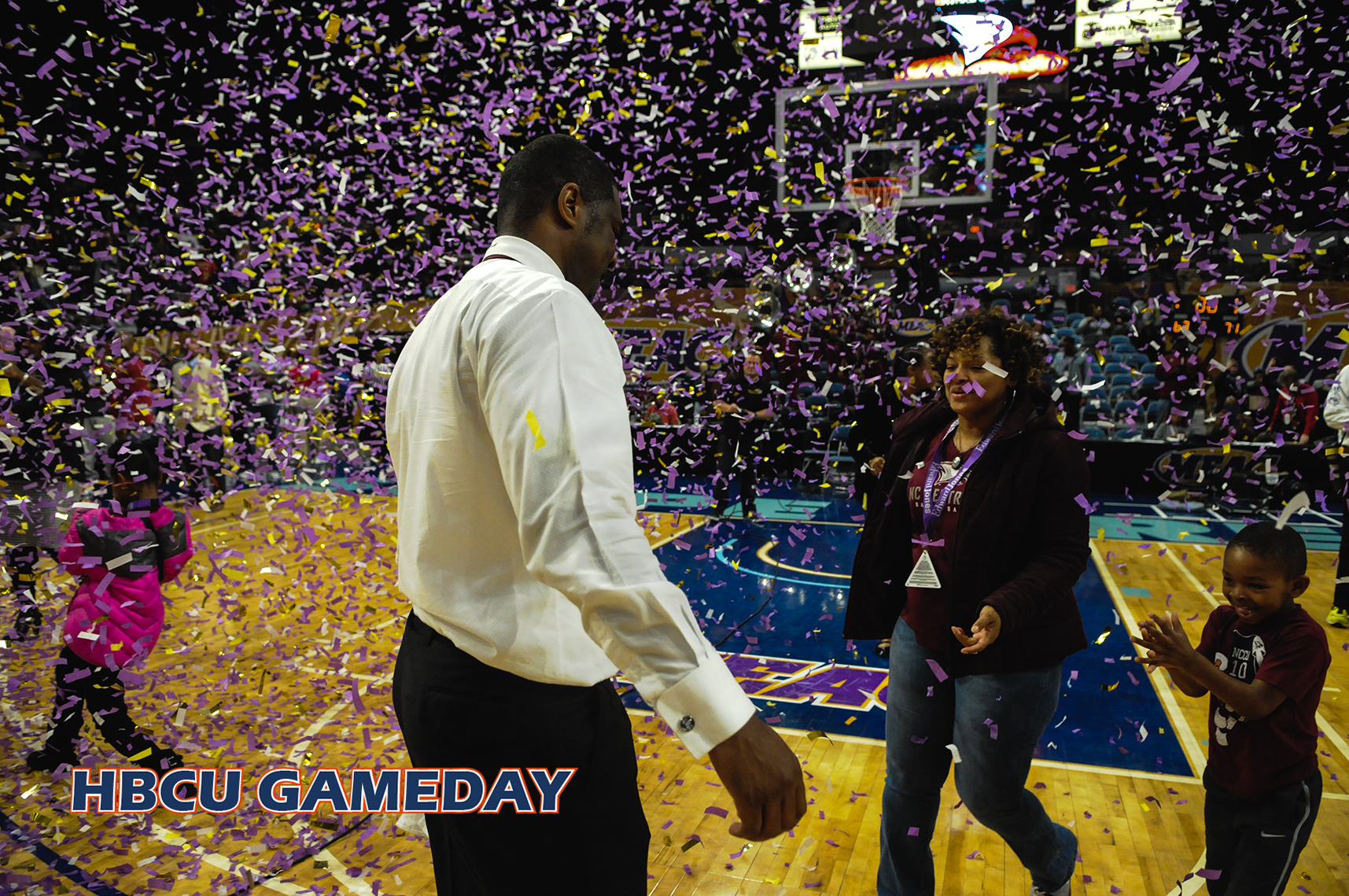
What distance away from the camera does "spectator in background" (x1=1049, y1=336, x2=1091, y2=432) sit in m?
7.91

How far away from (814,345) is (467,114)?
5073mm

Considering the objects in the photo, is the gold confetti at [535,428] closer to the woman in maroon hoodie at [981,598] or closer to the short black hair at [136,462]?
the woman in maroon hoodie at [981,598]

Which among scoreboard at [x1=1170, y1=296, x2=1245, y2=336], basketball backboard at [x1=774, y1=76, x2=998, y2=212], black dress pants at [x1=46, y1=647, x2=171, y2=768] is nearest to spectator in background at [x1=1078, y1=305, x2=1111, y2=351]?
scoreboard at [x1=1170, y1=296, x2=1245, y2=336]

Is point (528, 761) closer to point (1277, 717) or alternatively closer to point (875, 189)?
point (1277, 717)

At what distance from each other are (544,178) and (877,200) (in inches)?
348

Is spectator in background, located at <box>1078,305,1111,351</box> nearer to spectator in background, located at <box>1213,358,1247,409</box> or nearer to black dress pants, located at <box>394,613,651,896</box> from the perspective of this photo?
spectator in background, located at <box>1213,358,1247,409</box>

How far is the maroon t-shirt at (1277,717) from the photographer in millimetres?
2000

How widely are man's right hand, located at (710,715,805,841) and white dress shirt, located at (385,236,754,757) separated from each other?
0.02 metres

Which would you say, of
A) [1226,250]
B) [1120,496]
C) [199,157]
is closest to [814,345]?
[1120,496]

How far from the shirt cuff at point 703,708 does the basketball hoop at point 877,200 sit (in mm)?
9106

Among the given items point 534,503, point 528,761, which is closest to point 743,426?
point 528,761

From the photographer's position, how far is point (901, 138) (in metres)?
9.63

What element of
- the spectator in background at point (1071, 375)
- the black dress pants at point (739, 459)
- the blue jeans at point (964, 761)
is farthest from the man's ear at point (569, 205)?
the black dress pants at point (739, 459)

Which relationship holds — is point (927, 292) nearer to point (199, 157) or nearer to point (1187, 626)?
point (1187, 626)
